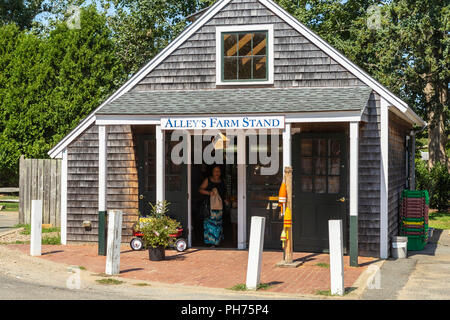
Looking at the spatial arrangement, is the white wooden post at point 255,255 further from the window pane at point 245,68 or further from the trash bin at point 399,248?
the window pane at point 245,68

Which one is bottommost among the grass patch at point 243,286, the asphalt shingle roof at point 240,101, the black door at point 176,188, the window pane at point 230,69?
the grass patch at point 243,286

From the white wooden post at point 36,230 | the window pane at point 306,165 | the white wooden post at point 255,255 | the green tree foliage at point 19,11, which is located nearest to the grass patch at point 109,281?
the white wooden post at point 255,255

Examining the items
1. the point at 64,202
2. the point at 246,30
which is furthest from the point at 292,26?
the point at 64,202

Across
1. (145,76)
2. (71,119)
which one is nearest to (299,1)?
(71,119)

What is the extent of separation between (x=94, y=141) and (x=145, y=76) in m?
1.98

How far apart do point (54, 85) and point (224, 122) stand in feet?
56.3

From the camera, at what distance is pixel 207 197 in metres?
14.4

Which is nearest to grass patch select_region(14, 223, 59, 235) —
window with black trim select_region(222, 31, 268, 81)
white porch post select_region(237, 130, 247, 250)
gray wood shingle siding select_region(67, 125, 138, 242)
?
gray wood shingle siding select_region(67, 125, 138, 242)

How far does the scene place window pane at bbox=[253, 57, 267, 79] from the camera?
1402 cm

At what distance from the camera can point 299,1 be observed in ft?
97.3

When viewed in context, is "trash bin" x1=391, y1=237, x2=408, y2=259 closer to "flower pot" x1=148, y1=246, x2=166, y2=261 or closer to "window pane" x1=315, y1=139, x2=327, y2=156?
"window pane" x1=315, y1=139, x2=327, y2=156

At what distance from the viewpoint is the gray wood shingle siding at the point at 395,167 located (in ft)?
45.2

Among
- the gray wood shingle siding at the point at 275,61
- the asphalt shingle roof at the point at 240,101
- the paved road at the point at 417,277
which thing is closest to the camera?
the paved road at the point at 417,277

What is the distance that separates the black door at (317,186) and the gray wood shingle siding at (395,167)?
133 cm
